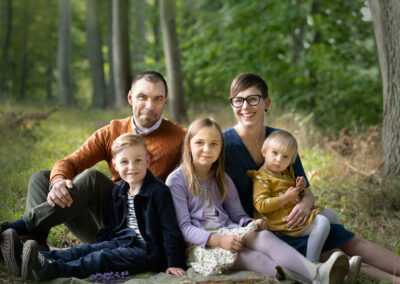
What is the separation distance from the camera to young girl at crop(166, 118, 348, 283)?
9.01 feet

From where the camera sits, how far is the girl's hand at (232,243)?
275cm

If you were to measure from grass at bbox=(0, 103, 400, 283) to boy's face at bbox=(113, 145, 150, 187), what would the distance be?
103 centimetres

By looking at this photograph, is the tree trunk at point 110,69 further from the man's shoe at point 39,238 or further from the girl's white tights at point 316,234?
the girl's white tights at point 316,234

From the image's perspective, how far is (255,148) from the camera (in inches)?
137

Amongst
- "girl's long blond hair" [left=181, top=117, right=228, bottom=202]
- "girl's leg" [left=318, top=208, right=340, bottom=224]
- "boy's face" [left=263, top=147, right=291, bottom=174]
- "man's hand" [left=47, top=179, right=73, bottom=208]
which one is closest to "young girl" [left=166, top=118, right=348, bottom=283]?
"girl's long blond hair" [left=181, top=117, right=228, bottom=202]

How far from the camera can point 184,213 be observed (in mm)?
2922

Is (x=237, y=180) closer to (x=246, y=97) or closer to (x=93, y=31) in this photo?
(x=246, y=97)

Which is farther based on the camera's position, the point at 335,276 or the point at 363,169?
the point at 363,169

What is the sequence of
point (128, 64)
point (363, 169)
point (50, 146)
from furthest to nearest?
point (128, 64) < point (50, 146) < point (363, 169)

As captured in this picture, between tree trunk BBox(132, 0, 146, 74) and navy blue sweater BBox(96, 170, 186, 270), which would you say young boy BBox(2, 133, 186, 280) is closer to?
navy blue sweater BBox(96, 170, 186, 270)

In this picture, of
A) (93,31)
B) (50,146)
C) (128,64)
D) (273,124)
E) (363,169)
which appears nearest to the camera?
(363,169)

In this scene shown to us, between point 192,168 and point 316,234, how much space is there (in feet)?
3.35

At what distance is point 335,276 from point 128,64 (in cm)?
904

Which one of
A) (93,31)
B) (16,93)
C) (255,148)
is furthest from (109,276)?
(16,93)
